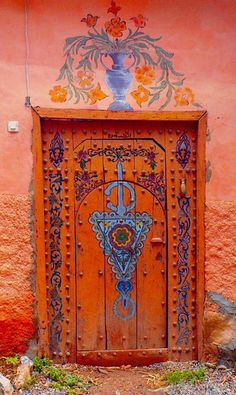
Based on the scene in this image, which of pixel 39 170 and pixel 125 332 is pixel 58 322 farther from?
pixel 39 170

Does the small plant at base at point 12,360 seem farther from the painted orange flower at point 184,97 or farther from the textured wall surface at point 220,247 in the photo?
the painted orange flower at point 184,97

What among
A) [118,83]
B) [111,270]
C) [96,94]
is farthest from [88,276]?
[118,83]

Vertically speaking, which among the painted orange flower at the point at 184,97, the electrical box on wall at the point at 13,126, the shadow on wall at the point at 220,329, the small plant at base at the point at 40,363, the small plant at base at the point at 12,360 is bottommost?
the small plant at base at the point at 40,363

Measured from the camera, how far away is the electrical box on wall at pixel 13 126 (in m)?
4.43

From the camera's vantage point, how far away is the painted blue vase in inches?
178

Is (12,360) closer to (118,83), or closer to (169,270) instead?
(169,270)

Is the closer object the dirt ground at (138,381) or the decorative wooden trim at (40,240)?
the dirt ground at (138,381)

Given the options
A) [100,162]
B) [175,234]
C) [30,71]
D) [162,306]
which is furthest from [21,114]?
[162,306]

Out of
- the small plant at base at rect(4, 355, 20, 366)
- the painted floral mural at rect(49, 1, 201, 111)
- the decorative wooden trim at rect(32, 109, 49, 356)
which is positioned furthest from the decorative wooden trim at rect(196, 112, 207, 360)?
the small plant at base at rect(4, 355, 20, 366)

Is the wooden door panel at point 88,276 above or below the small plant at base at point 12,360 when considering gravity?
above

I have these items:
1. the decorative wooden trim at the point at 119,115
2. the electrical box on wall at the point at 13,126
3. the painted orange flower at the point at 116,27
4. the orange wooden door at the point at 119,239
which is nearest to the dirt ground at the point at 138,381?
the orange wooden door at the point at 119,239

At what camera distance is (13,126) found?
443cm

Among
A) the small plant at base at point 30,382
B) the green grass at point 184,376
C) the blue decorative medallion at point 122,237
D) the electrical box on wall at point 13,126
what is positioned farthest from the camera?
the blue decorative medallion at point 122,237

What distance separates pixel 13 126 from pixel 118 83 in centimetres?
Result: 86
